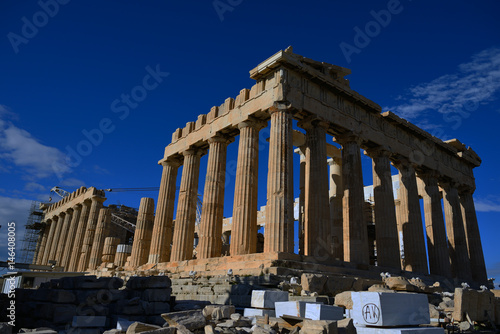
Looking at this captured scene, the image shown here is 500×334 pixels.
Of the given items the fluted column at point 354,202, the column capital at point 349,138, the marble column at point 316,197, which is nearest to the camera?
the marble column at point 316,197

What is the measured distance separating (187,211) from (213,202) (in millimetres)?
3231

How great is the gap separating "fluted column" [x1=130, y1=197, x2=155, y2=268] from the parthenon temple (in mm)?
82

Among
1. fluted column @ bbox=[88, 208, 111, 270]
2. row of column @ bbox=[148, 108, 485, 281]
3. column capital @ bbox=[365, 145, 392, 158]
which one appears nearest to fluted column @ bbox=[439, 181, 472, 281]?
row of column @ bbox=[148, 108, 485, 281]

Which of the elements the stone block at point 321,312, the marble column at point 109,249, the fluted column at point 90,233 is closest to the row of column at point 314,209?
the stone block at point 321,312

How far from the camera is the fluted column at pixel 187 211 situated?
24.6 metres

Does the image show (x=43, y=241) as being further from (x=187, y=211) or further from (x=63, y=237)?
(x=187, y=211)

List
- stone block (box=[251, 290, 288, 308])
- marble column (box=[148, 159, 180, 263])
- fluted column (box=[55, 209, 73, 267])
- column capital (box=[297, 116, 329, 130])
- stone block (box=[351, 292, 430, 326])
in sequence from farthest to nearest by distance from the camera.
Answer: fluted column (box=[55, 209, 73, 267]) < marble column (box=[148, 159, 180, 263]) < column capital (box=[297, 116, 329, 130]) < stone block (box=[251, 290, 288, 308]) < stone block (box=[351, 292, 430, 326])

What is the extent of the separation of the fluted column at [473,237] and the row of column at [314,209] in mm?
82

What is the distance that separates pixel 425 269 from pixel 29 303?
72.8 ft

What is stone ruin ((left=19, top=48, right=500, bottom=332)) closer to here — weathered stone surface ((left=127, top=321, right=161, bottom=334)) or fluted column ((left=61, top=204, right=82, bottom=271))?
weathered stone surface ((left=127, top=321, right=161, bottom=334))

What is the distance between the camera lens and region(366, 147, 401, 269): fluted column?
22.9m

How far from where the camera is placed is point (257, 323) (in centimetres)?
927

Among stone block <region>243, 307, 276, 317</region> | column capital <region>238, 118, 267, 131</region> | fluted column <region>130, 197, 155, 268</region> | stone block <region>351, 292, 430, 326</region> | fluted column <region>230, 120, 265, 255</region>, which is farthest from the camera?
fluted column <region>130, 197, 155, 268</region>

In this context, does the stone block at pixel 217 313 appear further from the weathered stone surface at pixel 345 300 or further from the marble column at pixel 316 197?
the marble column at pixel 316 197
